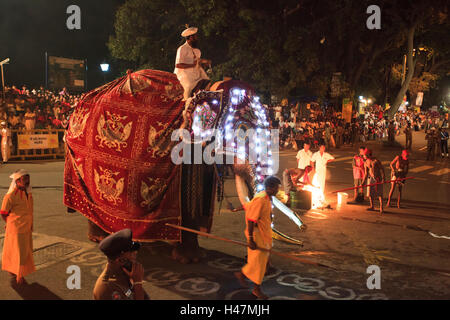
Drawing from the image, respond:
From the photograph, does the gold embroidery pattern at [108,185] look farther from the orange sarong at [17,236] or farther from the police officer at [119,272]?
the police officer at [119,272]

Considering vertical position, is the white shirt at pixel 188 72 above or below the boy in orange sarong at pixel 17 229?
above

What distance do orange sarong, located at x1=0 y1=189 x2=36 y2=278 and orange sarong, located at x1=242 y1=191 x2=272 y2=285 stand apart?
2.94 meters

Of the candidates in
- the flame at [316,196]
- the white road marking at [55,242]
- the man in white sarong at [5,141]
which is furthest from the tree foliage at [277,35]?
the white road marking at [55,242]

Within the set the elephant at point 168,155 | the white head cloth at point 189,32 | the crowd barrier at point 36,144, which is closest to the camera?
the elephant at point 168,155

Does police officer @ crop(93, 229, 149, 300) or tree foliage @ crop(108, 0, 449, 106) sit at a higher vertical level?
tree foliage @ crop(108, 0, 449, 106)

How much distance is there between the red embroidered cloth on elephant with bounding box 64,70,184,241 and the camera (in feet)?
20.7

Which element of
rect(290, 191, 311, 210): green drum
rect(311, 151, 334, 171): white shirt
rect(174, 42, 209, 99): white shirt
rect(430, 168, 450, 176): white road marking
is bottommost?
rect(290, 191, 311, 210): green drum

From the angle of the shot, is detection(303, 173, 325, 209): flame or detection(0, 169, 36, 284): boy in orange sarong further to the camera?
detection(303, 173, 325, 209): flame

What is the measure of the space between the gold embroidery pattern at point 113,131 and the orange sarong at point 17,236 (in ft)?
5.25

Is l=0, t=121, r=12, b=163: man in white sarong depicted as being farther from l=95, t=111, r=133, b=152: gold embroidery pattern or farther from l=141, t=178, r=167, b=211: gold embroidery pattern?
l=141, t=178, r=167, b=211: gold embroidery pattern

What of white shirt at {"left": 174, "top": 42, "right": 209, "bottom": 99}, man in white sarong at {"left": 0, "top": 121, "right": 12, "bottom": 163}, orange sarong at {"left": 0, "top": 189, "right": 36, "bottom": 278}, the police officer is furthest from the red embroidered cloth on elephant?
man in white sarong at {"left": 0, "top": 121, "right": 12, "bottom": 163}

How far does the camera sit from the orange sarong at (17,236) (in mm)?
5426

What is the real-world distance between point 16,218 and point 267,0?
2184 centimetres
